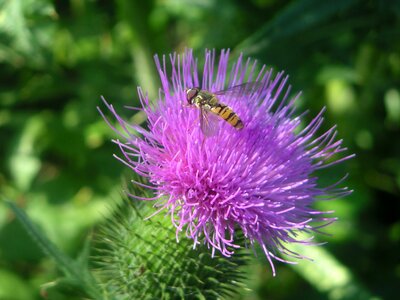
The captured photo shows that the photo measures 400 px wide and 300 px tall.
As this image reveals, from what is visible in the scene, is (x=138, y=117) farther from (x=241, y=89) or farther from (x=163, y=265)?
(x=163, y=265)

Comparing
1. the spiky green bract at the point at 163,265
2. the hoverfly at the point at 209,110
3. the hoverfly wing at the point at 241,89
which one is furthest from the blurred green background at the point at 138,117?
the spiky green bract at the point at 163,265

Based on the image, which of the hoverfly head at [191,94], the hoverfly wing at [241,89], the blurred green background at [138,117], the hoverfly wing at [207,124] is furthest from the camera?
the blurred green background at [138,117]

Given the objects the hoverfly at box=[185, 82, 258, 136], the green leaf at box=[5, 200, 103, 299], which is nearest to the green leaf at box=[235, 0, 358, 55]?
the hoverfly at box=[185, 82, 258, 136]

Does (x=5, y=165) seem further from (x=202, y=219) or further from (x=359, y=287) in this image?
(x=359, y=287)

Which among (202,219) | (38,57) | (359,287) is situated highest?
(38,57)

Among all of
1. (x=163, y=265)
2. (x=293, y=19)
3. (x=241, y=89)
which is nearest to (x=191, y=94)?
(x=241, y=89)

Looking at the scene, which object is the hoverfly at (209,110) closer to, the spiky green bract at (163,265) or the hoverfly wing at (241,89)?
the hoverfly wing at (241,89)

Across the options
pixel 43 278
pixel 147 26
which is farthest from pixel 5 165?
pixel 147 26
